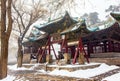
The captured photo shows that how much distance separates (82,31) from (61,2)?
1057 centimetres

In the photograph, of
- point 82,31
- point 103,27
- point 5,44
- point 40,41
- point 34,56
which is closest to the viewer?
point 5,44

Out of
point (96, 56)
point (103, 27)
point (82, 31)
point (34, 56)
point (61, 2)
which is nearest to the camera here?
point (61, 2)

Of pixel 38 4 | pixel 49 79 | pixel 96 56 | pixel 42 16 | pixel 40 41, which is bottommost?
pixel 49 79

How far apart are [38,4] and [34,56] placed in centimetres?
757

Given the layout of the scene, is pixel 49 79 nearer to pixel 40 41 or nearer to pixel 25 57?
pixel 40 41

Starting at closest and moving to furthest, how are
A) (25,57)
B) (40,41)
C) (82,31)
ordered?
(82,31) → (40,41) → (25,57)

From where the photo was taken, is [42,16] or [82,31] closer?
[82,31]

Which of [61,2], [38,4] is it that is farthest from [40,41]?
[61,2]

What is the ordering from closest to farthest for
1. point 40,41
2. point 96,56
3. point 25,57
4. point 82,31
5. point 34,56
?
point 82,31
point 96,56
point 40,41
point 34,56
point 25,57

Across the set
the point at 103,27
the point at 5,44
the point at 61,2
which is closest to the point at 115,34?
the point at 103,27

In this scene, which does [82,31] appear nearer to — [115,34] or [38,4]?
[115,34]

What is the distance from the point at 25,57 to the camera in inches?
1196

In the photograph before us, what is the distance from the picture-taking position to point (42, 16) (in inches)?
1038

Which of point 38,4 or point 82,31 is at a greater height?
point 38,4
